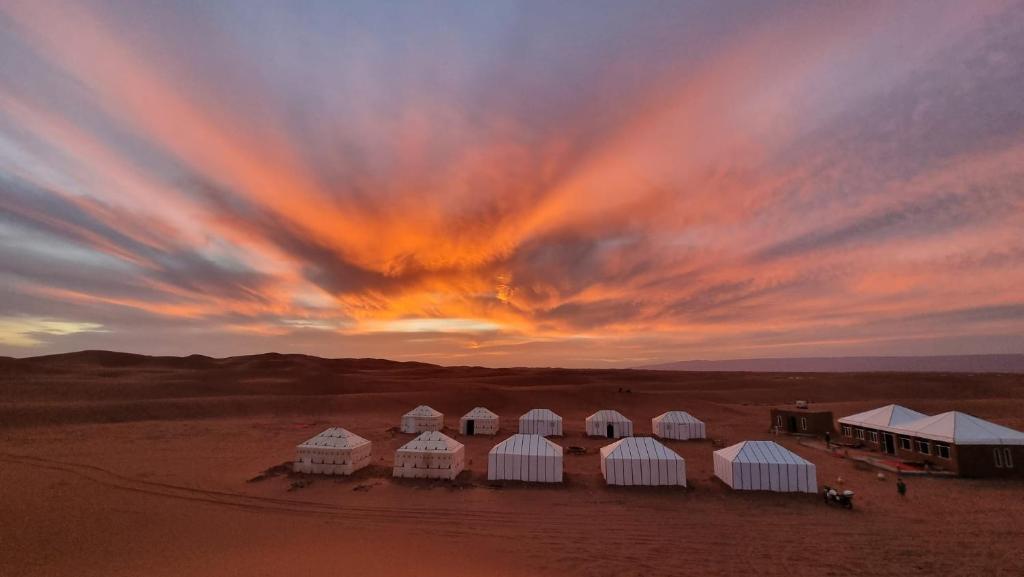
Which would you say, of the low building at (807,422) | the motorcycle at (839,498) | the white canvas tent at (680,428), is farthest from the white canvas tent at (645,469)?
the low building at (807,422)

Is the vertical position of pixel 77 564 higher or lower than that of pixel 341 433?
lower

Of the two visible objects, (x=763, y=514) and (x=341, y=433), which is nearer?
(x=763, y=514)

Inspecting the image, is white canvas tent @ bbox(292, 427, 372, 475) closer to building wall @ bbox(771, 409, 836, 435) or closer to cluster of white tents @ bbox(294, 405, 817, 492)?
cluster of white tents @ bbox(294, 405, 817, 492)

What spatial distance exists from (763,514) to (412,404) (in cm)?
4406

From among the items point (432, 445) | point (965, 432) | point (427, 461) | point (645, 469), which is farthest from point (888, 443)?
point (427, 461)

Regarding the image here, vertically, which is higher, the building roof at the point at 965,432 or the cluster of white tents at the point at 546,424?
the building roof at the point at 965,432

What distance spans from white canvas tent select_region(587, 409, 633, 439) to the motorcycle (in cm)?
1990

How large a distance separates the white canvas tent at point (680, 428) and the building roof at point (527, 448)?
18.1 m

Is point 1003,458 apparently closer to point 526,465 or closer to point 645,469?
point 645,469

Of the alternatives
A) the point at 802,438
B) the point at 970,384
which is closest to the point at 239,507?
the point at 802,438

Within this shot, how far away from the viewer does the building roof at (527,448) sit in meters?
26.8

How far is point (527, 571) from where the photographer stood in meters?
15.6

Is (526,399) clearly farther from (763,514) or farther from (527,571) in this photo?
(527,571)

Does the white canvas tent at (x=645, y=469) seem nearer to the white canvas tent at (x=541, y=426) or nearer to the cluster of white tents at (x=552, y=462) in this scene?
the cluster of white tents at (x=552, y=462)
